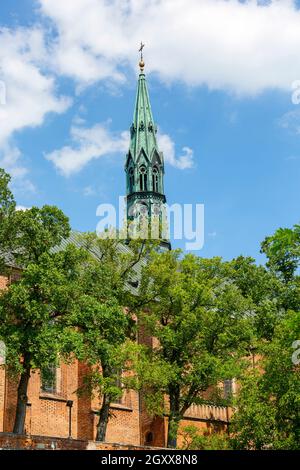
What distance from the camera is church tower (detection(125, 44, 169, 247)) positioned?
62.9 meters

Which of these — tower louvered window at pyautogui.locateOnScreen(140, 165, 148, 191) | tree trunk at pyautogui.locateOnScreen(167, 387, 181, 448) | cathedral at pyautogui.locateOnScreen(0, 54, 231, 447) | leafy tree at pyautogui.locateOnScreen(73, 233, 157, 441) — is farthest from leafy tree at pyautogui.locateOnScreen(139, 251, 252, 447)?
tower louvered window at pyautogui.locateOnScreen(140, 165, 148, 191)

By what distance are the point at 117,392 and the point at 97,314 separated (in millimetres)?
3825

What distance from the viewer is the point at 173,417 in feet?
115

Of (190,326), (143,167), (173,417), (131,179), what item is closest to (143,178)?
(143,167)

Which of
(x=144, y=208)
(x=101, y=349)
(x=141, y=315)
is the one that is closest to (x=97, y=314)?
(x=101, y=349)

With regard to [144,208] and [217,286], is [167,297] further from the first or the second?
[144,208]

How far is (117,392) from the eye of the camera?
3184 centimetres

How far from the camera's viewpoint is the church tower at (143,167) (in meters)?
62.9

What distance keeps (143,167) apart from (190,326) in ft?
103

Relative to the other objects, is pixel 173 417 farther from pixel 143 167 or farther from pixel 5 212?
pixel 143 167

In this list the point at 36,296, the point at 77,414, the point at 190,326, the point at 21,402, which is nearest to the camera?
the point at 36,296

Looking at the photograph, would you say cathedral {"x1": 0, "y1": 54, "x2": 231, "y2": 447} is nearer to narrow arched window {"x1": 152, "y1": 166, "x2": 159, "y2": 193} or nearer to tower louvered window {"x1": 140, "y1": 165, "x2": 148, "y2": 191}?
tower louvered window {"x1": 140, "y1": 165, "x2": 148, "y2": 191}
